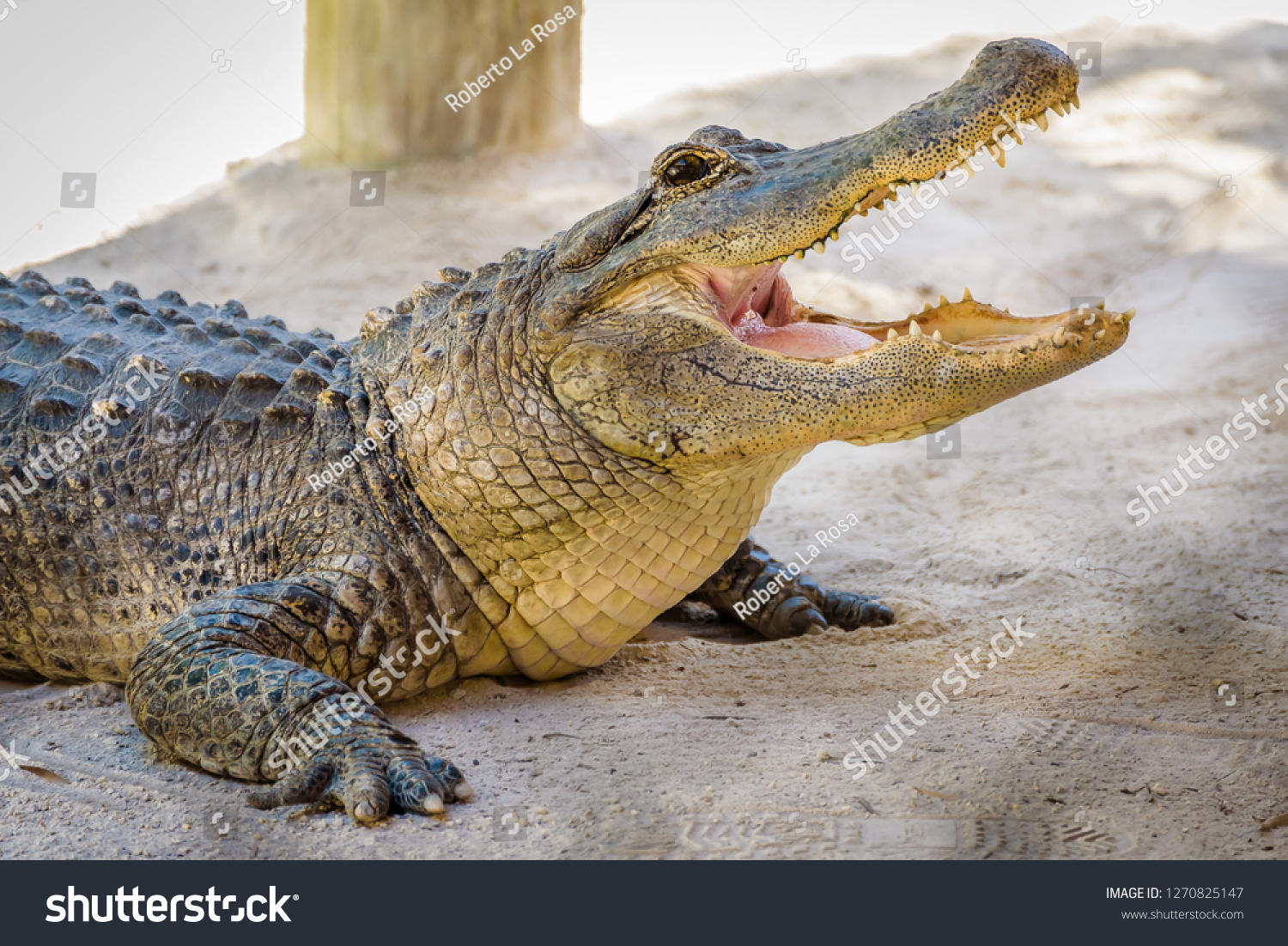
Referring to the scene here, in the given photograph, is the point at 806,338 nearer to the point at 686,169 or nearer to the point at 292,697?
the point at 686,169

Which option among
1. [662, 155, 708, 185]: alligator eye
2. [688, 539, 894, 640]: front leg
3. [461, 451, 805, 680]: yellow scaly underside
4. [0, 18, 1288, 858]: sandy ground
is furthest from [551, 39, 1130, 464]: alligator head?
[688, 539, 894, 640]: front leg

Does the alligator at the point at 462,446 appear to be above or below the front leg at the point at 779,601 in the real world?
above

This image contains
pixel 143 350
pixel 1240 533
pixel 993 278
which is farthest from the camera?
pixel 993 278

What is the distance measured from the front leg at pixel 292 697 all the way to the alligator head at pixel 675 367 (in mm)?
417

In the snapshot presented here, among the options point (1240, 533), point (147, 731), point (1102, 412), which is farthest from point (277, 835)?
point (1102, 412)

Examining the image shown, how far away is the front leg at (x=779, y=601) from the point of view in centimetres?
439

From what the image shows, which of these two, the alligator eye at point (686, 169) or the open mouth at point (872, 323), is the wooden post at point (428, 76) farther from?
the alligator eye at point (686, 169)

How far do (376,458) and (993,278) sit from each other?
660cm

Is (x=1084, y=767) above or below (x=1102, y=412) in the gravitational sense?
below

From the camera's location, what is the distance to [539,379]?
3260 millimetres

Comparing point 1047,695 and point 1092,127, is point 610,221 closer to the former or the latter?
point 1047,695

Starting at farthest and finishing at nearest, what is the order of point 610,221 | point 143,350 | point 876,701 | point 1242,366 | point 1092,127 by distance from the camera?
point 1092,127
point 1242,366
point 143,350
point 876,701
point 610,221

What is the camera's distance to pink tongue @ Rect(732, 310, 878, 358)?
10.7 ft

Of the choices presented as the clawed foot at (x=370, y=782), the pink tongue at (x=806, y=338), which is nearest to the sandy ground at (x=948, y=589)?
the clawed foot at (x=370, y=782)
